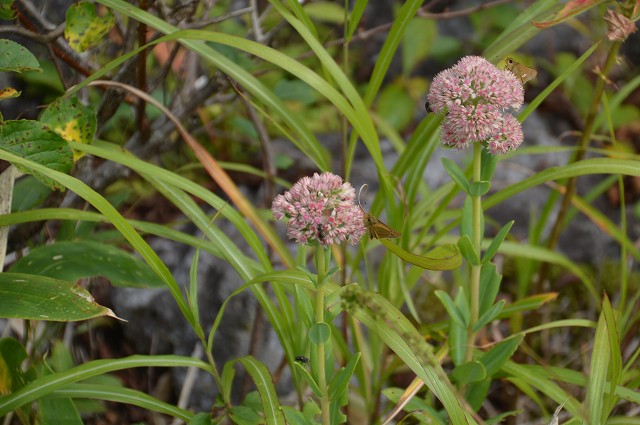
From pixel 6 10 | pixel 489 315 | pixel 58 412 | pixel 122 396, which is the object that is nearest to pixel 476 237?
pixel 489 315

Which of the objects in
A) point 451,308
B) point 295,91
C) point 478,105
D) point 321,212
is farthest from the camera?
point 295,91

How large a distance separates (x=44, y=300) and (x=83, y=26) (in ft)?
1.85

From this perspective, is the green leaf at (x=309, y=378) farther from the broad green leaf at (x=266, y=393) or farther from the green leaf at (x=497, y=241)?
the green leaf at (x=497, y=241)

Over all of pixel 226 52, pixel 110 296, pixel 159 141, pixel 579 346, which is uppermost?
Result: pixel 226 52

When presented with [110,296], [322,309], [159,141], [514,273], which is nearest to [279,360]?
[110,296]

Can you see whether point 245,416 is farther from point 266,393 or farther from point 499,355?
point 499,355

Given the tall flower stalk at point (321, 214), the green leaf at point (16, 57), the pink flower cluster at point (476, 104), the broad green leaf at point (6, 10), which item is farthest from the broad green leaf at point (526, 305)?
the broad green leaf at point (6, 10)

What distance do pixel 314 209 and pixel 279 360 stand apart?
109 centimetres

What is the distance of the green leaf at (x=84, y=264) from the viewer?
129 centimetres

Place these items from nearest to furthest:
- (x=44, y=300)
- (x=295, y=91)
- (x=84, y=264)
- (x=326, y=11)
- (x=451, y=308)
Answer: (x=44, y=300) < (x=451, y=308) < (x=84, y=264) < (x=295, y=91) < (x=326, y=11)

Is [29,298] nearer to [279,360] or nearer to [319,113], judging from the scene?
[279,360]

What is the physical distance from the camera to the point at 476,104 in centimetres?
103

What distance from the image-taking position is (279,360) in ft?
6.25

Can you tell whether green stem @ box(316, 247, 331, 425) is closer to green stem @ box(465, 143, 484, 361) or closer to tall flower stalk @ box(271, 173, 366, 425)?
tall flower stalk @ box(271, 173, 366, 425)
